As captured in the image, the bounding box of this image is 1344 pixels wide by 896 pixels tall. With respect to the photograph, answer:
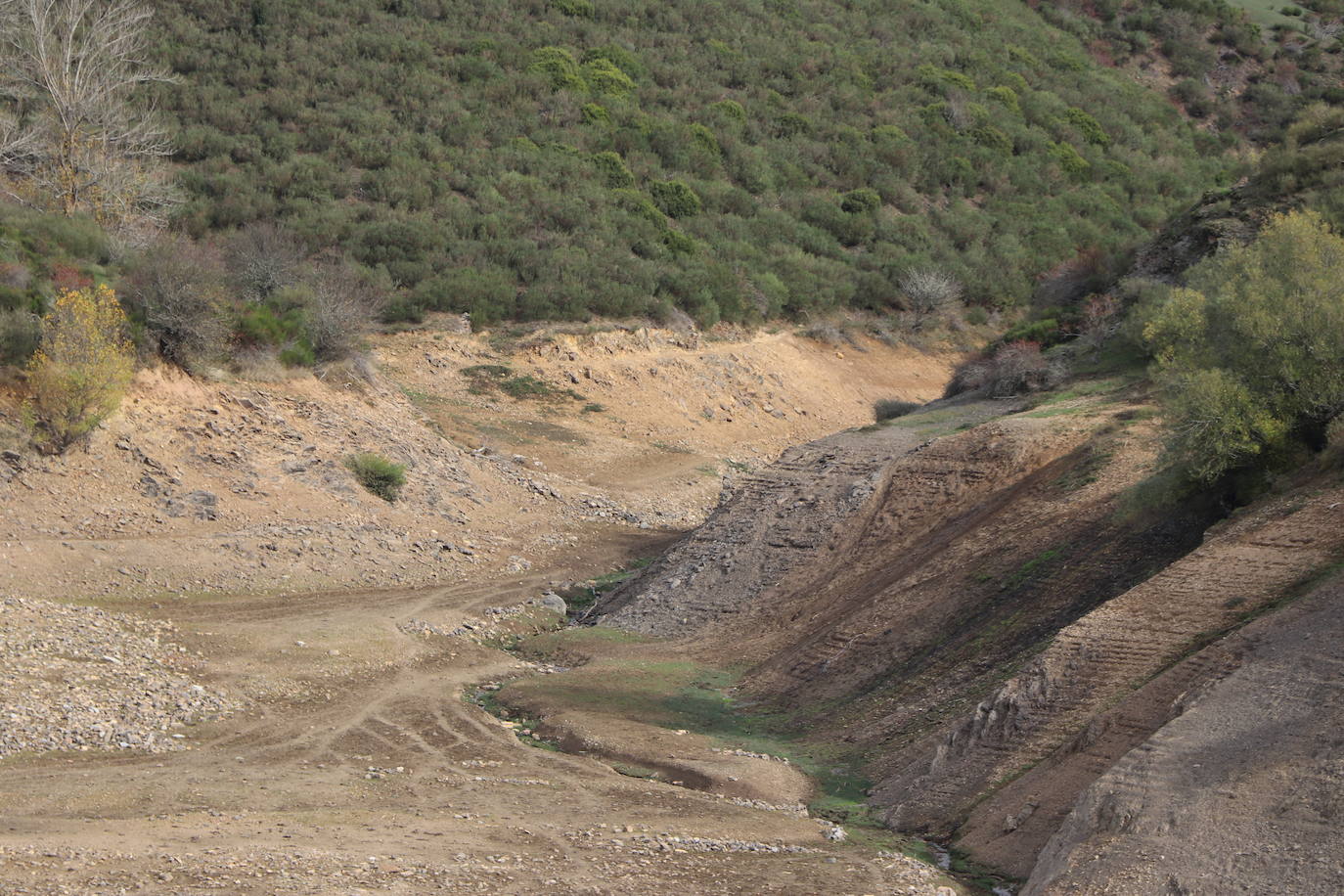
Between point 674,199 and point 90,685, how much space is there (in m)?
32.6

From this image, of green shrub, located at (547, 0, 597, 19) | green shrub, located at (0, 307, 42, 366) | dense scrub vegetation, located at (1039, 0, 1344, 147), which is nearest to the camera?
green shrub, located at (0, 307, 42, 366)

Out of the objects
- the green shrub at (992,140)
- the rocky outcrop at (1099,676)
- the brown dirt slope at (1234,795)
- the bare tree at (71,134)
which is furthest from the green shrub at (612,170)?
the brown dirt slope at (1234,795)

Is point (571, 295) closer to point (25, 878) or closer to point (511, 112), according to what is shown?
point (511, 112)

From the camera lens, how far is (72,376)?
19516 millimetres

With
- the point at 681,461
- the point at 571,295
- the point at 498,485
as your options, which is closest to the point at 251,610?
the point at 498,485

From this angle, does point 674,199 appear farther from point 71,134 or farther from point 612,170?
point 71,134

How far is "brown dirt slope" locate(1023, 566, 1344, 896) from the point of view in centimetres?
786

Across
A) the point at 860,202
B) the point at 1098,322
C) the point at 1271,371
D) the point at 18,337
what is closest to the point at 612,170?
the point at 860,202

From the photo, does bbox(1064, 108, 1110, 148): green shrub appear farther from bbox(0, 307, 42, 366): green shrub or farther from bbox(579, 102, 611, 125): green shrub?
bbox(0, 307, 42, 366): green shrub

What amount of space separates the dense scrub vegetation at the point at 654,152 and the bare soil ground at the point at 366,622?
5.15 metres

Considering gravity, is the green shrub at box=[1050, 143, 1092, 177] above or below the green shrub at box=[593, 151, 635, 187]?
above

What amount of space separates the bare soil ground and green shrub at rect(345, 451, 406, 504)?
0.32m

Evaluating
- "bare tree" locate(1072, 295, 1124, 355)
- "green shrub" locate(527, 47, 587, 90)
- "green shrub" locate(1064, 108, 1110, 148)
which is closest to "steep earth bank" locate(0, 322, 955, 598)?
"bare tree" locate(1072, 295, 1124, 355)

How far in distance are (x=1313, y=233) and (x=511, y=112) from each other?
112 ft
